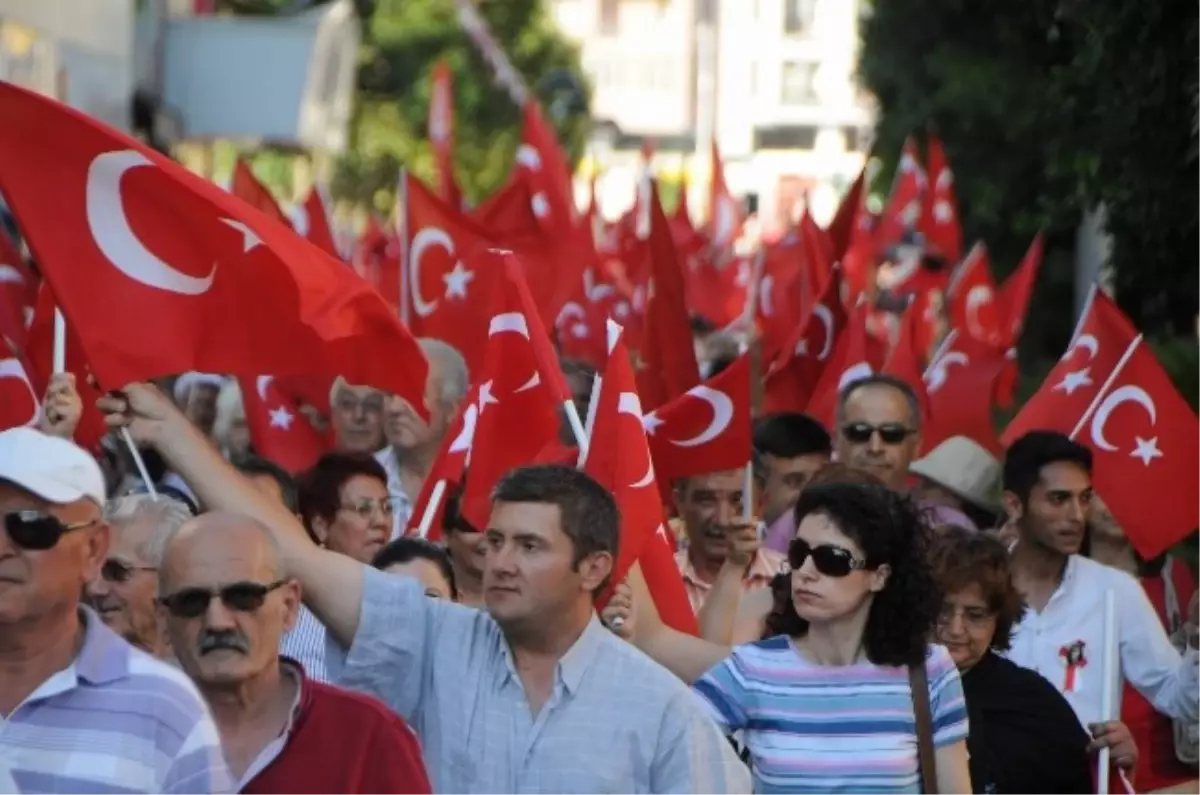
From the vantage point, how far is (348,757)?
5.09m

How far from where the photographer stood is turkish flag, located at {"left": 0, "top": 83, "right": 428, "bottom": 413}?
6578 mm

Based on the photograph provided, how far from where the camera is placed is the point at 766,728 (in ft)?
20.1

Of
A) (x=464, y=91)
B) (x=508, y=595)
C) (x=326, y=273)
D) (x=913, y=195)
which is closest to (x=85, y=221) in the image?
(x=326, y=273)

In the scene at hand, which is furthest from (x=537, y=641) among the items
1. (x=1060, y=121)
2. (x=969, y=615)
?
(x=1060, y=121)

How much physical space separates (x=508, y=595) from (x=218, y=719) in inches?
25.6

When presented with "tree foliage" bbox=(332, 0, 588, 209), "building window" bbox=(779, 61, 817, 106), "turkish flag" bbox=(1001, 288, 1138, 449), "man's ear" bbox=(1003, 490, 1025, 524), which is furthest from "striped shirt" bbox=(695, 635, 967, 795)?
"building window" bbox=(779, 61, 817, 106)

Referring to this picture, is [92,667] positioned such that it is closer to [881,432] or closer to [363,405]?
[881,432]

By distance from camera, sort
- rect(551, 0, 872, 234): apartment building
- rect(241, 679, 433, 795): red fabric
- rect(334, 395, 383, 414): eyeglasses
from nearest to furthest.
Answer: rect(241, 679, 433, 795): red fabric
rect(334, 395, 383, 414): eyeglasses
rect(551, 0, 872, 234): apartment building

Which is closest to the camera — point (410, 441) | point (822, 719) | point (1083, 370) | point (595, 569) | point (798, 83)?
point (595, 569)

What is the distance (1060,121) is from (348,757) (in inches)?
399

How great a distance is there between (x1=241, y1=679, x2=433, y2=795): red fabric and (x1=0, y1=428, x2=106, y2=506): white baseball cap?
0.59 metres

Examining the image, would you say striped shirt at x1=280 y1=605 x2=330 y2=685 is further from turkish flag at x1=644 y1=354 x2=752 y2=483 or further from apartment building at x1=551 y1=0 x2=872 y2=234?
apartment building at x1=551 y1=0 x2=872 y2=234

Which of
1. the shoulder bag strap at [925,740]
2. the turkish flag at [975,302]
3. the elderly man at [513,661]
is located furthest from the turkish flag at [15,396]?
the turkish flag at [975,302]

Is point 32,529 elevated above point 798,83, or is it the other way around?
point 32,529
